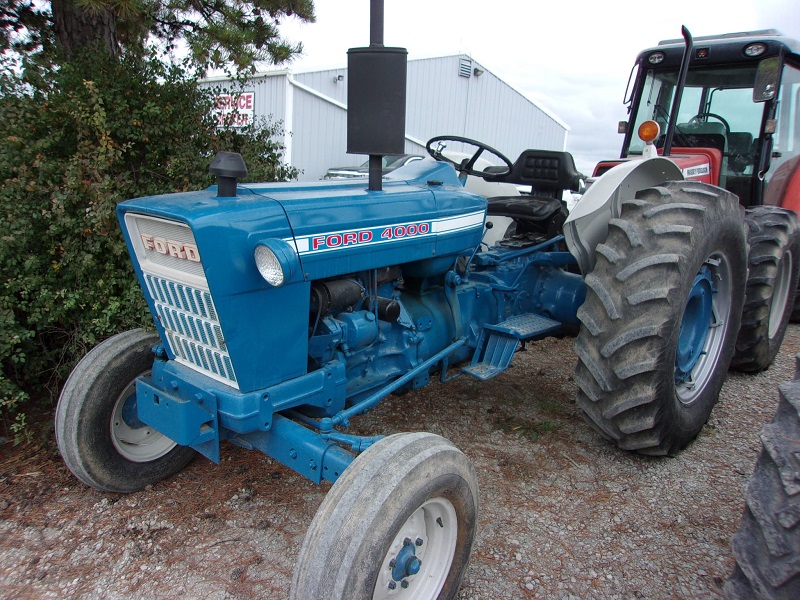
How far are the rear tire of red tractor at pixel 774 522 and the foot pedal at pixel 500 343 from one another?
152 cm

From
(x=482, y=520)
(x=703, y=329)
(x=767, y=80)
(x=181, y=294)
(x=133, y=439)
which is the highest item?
(x=767, y=80)

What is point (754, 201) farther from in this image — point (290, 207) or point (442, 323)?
point (290, 207)

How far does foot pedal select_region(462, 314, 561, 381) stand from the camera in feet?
10.4

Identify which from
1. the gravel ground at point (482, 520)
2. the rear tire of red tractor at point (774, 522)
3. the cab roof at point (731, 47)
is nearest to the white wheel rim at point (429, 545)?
the gravel ground at point (482, 520)

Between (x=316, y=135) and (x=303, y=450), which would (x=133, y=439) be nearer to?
(x=303, y=450)

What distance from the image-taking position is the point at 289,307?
2.21 metres

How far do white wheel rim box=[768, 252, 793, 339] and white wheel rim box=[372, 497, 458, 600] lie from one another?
3.39m

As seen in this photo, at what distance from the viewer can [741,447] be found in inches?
130

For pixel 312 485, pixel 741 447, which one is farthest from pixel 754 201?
pixel 312 485

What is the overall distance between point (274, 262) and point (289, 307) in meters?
0.29

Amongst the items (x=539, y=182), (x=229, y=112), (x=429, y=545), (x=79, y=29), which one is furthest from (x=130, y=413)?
(x=539, y=182)

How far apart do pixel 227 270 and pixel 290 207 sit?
349 mm

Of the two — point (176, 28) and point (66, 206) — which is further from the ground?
point (176, 28)

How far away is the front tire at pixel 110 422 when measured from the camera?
2.55 meters
